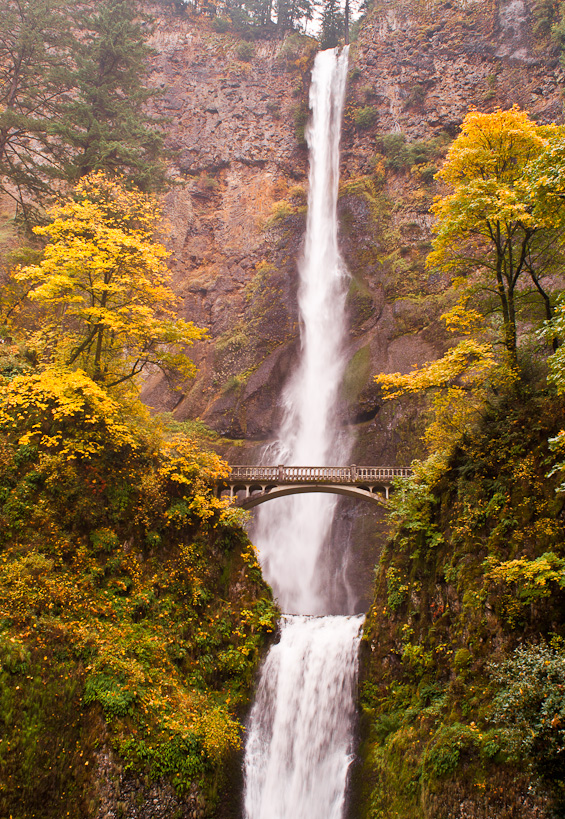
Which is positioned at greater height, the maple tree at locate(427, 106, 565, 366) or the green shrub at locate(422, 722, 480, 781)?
the maple tree at locate(427, 106, 565, 366)

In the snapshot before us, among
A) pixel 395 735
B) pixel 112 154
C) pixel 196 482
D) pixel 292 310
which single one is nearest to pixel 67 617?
pixel 196 482

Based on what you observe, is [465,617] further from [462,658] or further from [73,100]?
[73,100]

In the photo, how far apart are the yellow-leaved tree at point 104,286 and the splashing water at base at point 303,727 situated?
9.73 m

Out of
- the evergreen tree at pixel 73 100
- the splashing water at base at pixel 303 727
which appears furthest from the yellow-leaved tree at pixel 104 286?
the splashing water at base at pixel 303 727

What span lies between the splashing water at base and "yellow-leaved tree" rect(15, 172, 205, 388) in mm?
9732

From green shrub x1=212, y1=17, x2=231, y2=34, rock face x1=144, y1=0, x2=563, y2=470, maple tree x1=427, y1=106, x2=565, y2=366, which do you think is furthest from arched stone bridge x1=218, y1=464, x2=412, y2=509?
green shrub x1=212, y1=17, x2=231, y2=34

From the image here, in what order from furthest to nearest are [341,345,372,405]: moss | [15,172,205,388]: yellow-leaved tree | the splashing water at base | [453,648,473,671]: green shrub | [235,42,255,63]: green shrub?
[235,42,255,63]: green shrub → [341,345,372,405]: moss → [15,172,205,388]: yellow-leaved tree → the splashing water at base → [453,648,473,671]: green shrub

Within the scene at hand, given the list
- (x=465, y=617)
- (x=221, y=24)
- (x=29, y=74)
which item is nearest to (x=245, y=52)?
(x=221, y=24)

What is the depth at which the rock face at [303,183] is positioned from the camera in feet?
99.7

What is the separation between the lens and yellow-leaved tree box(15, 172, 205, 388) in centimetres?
1262

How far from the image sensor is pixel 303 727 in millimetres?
13883

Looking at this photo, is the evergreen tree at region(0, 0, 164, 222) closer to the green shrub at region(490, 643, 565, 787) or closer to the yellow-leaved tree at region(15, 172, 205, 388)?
the yellow-leaved tree at region(15, 172, 205, 388)

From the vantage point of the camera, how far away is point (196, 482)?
602 inches

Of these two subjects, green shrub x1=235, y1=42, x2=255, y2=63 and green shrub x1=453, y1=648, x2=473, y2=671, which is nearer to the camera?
green shrub x1=453, y1=648, x2=473, y2=671
